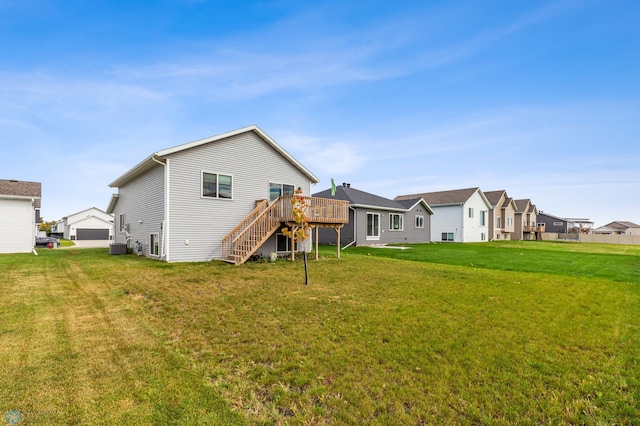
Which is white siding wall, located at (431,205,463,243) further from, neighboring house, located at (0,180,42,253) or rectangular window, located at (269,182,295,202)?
neighboring house, located at (0,180,42,253)

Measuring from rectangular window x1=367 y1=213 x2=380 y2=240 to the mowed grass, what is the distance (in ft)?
51.7

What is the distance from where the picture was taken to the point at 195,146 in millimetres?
12664

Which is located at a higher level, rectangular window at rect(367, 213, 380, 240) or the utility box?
rectangular window at rect(367, 213, 380, 240)

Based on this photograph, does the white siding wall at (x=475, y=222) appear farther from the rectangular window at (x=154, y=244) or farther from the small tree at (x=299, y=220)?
the rectangular window at (x=154, y=244)

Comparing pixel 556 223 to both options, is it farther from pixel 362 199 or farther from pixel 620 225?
pixel 362 199

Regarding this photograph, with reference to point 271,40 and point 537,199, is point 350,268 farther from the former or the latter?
point 537,199

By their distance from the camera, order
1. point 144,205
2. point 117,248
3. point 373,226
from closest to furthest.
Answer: point 144,205 → point 117,248 → point 373,226

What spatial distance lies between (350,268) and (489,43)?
483 inches

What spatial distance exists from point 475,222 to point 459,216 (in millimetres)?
3240

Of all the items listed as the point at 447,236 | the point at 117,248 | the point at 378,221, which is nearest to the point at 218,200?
the point at 117,248

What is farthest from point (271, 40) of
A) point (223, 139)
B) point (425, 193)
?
point (425, 193)

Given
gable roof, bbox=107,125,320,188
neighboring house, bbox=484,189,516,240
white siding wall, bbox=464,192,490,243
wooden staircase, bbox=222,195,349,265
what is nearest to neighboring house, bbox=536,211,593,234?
neighboring house, bbox=484,189,516,240

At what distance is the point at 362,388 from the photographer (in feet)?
10.0

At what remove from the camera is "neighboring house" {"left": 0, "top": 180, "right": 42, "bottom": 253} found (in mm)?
16328
